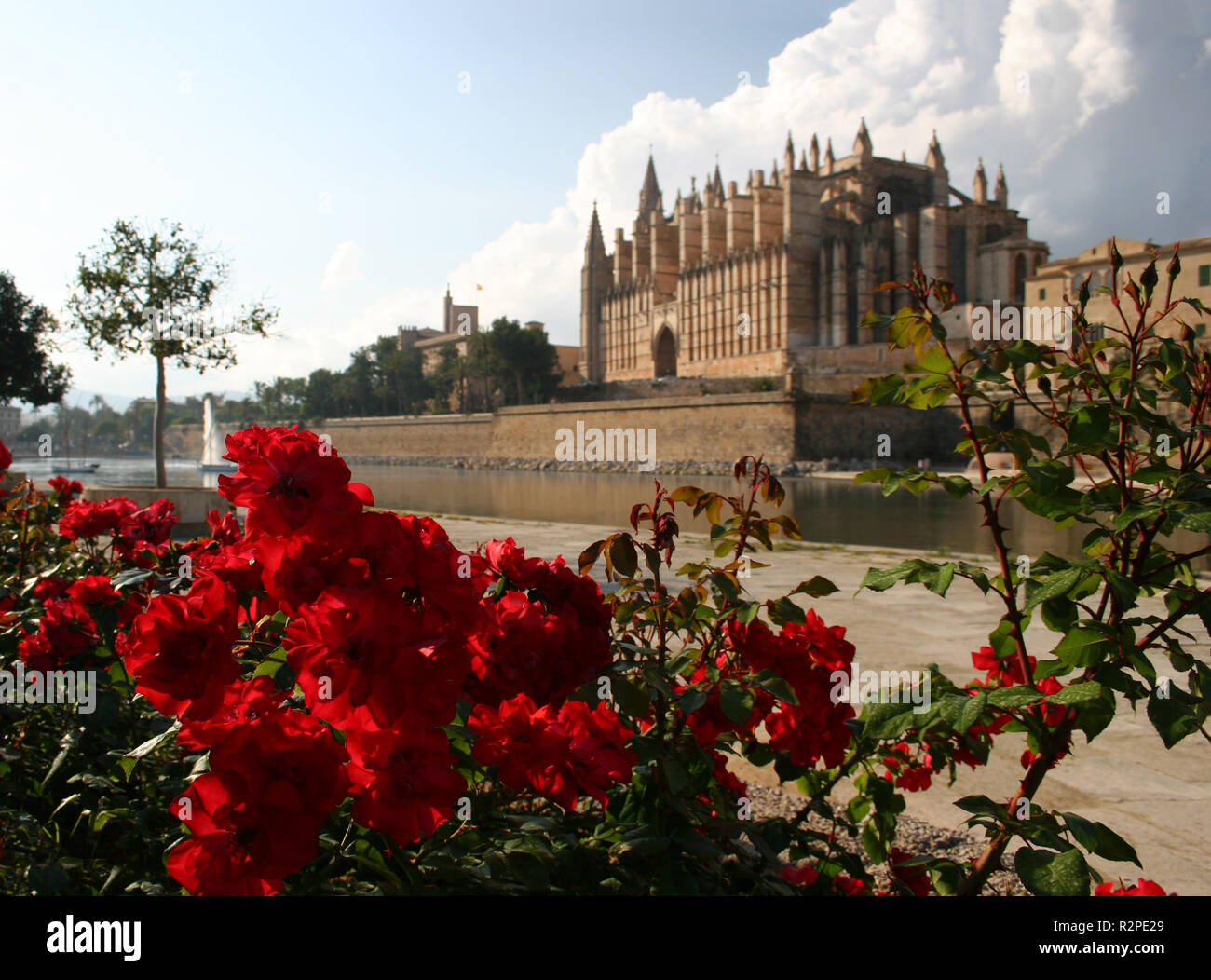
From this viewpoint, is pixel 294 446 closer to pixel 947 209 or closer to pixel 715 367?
pixel 947 209

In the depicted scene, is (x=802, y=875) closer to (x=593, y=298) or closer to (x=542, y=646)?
(x=542, y=646)

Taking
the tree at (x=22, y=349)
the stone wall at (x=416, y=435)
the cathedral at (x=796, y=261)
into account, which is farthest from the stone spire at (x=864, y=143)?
the tree at (x=22, y=349)

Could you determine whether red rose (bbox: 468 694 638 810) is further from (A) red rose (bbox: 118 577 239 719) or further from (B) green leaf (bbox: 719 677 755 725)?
(A) red rose (bbox: 118 577 239 719)

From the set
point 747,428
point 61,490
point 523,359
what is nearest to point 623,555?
point 61,490

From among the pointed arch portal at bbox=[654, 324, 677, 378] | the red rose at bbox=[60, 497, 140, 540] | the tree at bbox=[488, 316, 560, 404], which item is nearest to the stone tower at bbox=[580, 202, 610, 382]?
the pointed arch portal at bbox=[654, 324, 677, 378]

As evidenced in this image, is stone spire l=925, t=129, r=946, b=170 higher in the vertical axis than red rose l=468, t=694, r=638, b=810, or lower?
higher

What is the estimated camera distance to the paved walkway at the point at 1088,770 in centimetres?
209

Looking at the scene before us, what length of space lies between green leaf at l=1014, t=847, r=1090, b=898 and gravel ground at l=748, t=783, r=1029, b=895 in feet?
3.64

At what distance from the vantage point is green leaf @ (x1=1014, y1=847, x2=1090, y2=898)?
2.76ft

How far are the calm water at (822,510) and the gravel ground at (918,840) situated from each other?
7561 millimetres

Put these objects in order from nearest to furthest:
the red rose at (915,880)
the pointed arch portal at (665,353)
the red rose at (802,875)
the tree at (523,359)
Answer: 1. the red rose at (802,875)
2. the red rose at (915,880)
3. the tree at (523,359)
4. the pointed arch portal at (665,353)

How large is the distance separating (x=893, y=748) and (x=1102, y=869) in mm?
940

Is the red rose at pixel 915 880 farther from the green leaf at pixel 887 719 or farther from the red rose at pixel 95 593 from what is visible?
the red rose at pixel 95 593

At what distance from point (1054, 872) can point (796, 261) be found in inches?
1858
